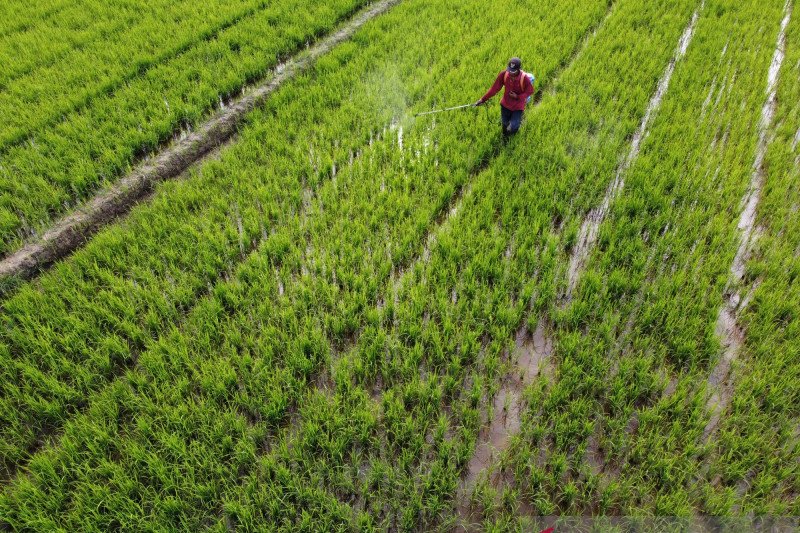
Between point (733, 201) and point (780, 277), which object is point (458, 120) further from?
point (780, 277)

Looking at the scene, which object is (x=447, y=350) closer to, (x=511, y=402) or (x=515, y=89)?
(x=511, y=402)

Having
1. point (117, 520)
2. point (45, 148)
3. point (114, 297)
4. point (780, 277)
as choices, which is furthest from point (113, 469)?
point (780, 277)

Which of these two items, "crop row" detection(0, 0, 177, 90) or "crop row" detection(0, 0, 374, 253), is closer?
"crop row" detection(0, 0, 374, 253)

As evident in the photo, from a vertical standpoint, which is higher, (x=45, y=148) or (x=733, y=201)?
(x=45, y=148)

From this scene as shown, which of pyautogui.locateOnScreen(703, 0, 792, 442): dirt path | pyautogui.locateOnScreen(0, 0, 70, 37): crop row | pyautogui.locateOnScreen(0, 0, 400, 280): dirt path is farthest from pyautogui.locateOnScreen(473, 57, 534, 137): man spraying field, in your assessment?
pyautogui.locateOnScreen(0, 0, 70, 37): crop row

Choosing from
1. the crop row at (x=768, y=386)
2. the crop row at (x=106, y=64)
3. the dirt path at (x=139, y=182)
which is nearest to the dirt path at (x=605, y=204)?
the crop row at (x=768, y=386)

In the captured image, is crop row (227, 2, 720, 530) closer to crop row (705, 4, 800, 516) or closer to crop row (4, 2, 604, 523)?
crop row (4, 2, 604, 523)
